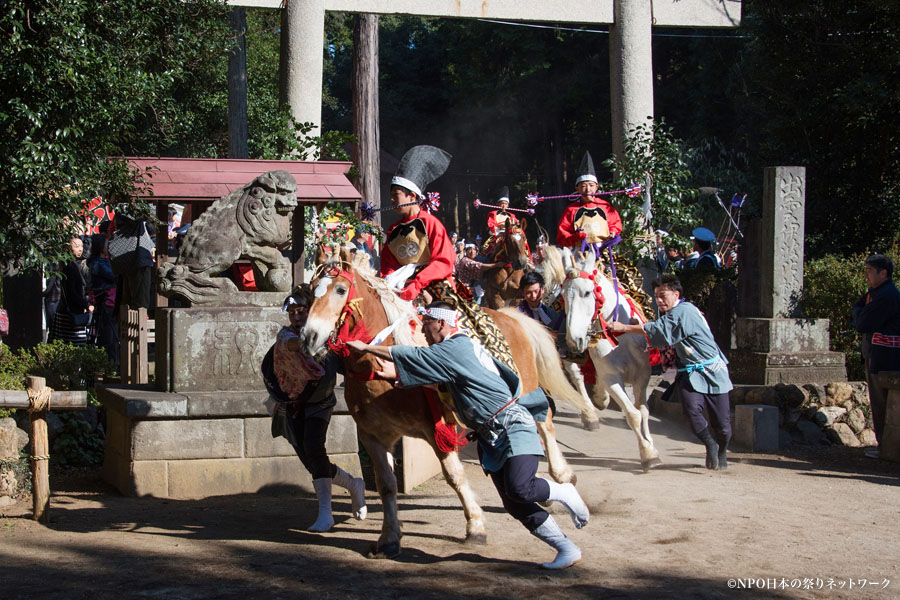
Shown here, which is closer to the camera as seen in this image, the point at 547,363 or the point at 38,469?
the point at 38,469

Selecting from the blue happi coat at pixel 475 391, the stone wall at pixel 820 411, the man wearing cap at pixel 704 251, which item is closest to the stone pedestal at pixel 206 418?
the blue happi coat at pixel 475 391

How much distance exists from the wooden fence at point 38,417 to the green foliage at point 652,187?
8.61 m

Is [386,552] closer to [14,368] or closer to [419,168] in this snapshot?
[419,168]

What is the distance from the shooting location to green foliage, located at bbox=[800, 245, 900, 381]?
39.8 ft

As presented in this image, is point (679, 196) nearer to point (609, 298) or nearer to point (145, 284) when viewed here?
point (609, 298)

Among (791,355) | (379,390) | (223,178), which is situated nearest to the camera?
(379,390)

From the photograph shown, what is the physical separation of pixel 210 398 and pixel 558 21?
30.5 feet

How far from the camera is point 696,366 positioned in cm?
876

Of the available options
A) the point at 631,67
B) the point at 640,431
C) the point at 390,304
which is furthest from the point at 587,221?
the point at 631,67

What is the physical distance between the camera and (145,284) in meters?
10.9

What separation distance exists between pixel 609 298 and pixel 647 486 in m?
1.94

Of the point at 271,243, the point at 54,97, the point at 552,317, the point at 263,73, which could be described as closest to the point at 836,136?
the point at 552,317

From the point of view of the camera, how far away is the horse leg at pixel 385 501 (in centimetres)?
581

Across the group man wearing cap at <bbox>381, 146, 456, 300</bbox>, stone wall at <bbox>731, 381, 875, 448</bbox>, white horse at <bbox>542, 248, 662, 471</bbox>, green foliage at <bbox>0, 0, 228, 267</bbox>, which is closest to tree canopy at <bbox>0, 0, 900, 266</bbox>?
green foliage at <bbox>0, 0, 228, 267</bbox>
